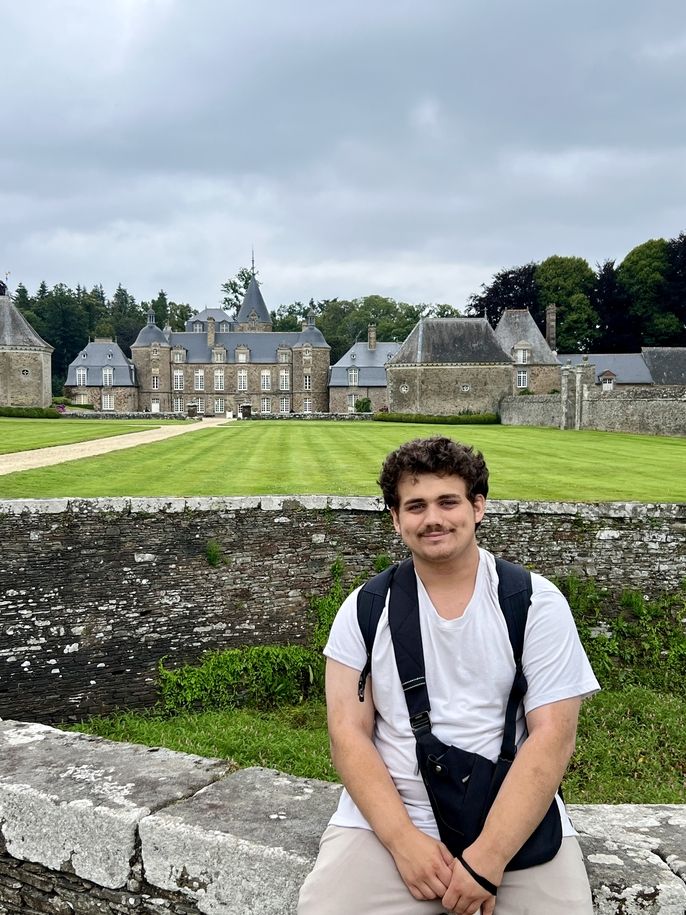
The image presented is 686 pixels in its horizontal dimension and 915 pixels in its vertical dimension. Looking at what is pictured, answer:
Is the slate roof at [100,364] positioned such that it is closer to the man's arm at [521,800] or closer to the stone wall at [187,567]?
the stone wall at [187,567]

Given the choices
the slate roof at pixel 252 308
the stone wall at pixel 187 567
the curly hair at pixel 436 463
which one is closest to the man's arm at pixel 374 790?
the curly hair at pixel 436 463

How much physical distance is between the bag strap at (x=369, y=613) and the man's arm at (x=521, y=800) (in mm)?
544

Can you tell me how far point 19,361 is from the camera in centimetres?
4588

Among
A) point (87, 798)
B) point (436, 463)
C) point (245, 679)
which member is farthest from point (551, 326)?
point (87, 798)

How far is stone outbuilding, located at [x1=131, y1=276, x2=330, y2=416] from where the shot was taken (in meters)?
65.4

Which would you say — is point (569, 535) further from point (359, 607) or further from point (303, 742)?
point (359, 607)

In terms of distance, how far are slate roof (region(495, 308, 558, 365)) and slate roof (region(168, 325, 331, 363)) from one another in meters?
20.4

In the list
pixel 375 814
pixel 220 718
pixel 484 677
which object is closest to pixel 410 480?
pixel 484 677

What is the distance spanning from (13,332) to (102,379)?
54.1ft

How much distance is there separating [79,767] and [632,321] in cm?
6144

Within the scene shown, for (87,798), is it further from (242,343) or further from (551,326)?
(242,343)

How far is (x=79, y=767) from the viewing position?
2.96m

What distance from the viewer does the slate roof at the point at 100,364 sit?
6256 cm

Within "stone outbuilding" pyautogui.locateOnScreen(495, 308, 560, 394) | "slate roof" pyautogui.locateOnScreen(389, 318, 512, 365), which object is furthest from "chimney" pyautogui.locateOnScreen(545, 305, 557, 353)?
"slate roof" pyautogui.locateOnScreen(389, 318, 512, 365)
